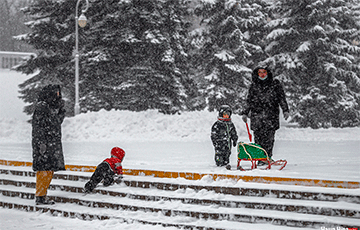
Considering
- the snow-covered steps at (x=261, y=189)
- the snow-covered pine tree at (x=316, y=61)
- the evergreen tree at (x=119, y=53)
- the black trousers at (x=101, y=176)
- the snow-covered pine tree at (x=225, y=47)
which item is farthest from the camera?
the snow-covered pine tree at (x=225, y=47)

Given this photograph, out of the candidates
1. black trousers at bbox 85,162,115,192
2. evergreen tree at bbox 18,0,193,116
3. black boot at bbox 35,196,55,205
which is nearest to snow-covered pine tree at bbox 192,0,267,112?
evergreen tree at bbox 18,0,193,116

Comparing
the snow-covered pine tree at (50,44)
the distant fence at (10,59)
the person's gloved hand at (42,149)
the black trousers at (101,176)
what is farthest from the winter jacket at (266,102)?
the distant fence at (10,59)

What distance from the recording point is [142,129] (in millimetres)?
17047

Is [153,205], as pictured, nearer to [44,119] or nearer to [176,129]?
[44,119]

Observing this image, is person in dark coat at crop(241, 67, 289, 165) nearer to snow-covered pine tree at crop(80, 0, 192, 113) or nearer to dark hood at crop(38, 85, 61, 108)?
dark hood at crop(38, 85, 61, 108)

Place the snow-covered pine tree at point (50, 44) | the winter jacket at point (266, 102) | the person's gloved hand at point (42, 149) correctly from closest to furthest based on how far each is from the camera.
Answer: the person's gloved hand at point (42, 149) < the winter jacket at point (266, 102) < the snow-covered pine tree at point (50, 44)

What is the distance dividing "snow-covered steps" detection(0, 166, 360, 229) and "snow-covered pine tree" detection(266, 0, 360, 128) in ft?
59.8

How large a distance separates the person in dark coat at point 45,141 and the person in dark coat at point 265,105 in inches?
132

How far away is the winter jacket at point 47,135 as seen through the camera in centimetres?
642

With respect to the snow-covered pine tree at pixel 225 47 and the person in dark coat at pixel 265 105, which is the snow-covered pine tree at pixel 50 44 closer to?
the snow-covered pine tree at pixel 225 47

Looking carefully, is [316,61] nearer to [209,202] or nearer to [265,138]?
[265,138]

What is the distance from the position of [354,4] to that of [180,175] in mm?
26866

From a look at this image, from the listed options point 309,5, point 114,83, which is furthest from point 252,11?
point 114,83

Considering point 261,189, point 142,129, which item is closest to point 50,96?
point 261,189
